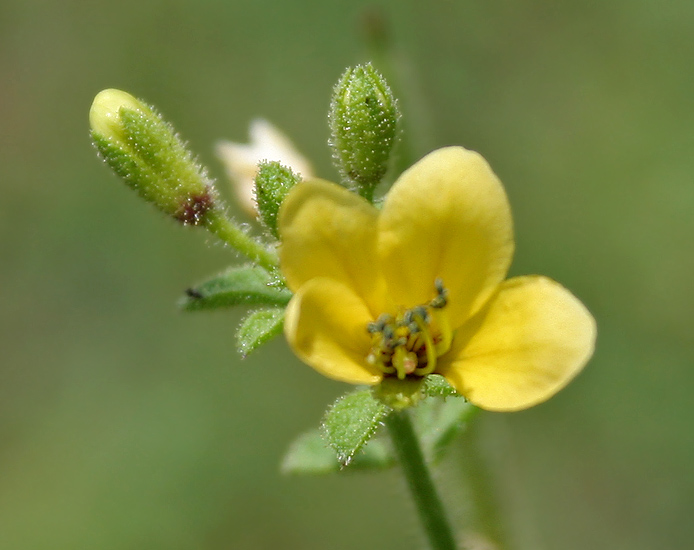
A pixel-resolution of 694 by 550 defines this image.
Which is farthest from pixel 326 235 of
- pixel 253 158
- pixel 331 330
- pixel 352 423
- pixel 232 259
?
pixel 232 259

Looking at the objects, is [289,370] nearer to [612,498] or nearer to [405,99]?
[612,498]

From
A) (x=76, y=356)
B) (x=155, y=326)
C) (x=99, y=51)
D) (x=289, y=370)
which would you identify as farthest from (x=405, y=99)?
(x=99, y=51)

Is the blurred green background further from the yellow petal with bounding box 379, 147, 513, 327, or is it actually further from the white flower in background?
the yellow petal with bounding box 379, 147, 513, 327

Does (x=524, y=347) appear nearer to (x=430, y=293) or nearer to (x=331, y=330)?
(x=430, y=293)

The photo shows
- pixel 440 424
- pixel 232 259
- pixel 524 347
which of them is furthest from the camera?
pixel 232 259

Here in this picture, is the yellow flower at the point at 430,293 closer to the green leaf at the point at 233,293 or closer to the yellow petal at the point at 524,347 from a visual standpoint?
the yellow petal at the point at 524,347

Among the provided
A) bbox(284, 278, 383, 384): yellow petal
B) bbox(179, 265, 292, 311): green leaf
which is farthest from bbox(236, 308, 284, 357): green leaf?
bbox(284, 278, 383, 384): yellow petal

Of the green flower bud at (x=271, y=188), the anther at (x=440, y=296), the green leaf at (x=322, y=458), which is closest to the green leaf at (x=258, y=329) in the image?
the green flower bud at (x=271, y=188)
